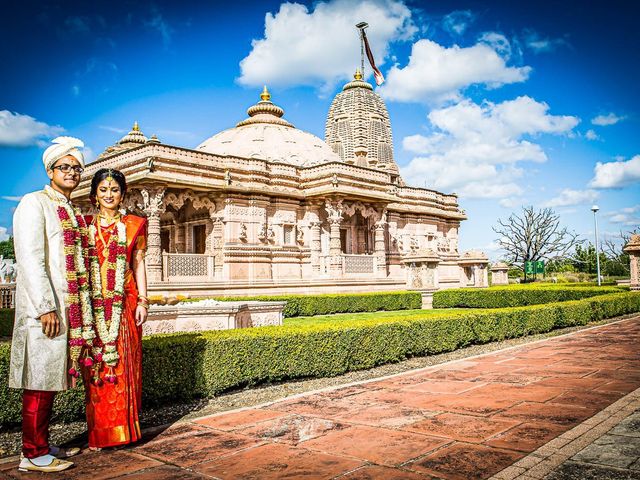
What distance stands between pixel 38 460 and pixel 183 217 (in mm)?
21557

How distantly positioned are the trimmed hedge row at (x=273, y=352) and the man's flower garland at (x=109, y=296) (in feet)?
4.52

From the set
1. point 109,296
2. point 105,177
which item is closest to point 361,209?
point 105,177

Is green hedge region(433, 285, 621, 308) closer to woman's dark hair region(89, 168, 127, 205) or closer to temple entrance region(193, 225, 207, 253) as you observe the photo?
temple entrance region(193, 225, 207, 253)

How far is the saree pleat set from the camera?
401 centimetres

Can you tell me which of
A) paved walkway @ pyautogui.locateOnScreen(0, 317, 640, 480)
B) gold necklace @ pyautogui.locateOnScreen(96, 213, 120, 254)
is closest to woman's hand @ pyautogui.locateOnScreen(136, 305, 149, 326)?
gold necklace @ pyautogui.locateOnScreen(96, 213, 120, 254)

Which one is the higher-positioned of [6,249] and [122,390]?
[6,249]

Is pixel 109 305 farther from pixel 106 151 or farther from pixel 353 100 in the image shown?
pixel 353 100

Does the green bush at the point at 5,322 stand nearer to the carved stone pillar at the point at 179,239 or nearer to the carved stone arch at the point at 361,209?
the carved stone pillar at the point at 179,239

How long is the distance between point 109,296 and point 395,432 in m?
2.49

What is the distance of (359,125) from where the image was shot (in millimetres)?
38281

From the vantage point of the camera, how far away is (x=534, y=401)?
17.6 feet

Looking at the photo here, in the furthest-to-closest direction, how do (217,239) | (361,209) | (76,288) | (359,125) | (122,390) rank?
(359,125) < (361,209) < (217,239) < (122,390) < (76,288)

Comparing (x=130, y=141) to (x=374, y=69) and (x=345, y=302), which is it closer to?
(x=345, y=302)

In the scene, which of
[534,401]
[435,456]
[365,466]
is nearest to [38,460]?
[365,466]
